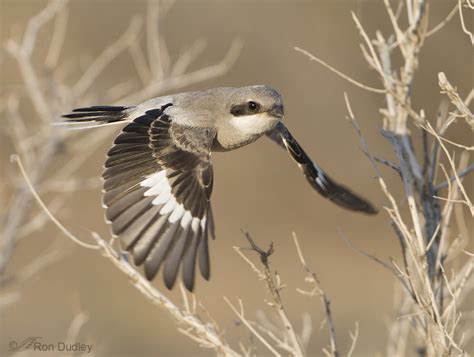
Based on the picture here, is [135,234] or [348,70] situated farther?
[348,70]

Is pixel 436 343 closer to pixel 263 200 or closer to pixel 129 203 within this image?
pixel 129 203

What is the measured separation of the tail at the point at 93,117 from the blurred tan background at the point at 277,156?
5677 millimetres

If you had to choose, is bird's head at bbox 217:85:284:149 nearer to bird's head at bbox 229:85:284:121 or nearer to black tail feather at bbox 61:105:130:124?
bird's head at bbox 229:85:284:121

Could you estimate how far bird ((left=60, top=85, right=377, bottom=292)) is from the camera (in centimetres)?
338

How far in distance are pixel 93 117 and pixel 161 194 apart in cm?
94

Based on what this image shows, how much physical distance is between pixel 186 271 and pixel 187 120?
1135 mm

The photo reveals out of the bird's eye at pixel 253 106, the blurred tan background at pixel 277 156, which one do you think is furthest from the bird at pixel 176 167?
the blurred tan background at pixel 277 156

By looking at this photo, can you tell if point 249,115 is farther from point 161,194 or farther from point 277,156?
point 277,156

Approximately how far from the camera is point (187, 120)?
4.17m

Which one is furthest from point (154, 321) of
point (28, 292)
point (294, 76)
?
point (294, 76)

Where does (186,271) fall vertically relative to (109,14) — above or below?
below

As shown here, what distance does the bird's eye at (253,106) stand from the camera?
426cm

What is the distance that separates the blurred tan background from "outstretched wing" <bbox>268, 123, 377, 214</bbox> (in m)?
5.57

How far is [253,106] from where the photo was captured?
428 centimetres
